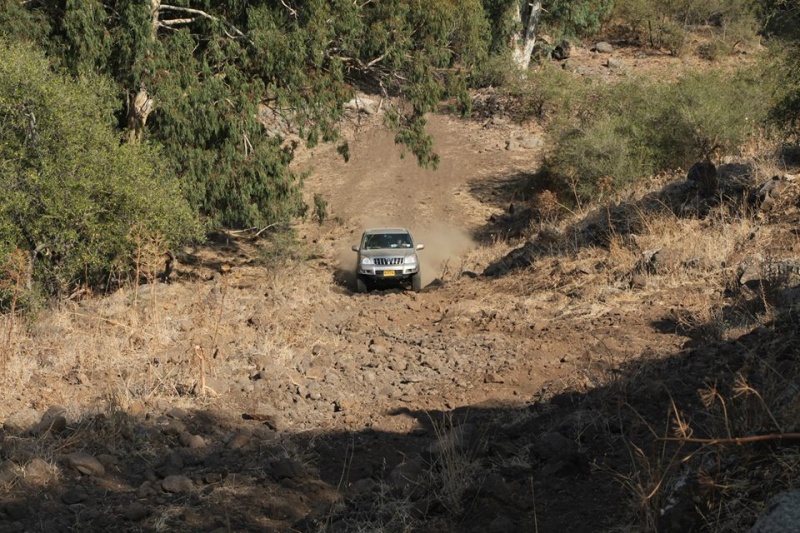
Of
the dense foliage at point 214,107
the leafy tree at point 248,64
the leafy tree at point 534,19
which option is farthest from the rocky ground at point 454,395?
the leafy tree at point 534,19

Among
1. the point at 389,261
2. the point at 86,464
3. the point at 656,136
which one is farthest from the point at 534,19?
the point at 86,464

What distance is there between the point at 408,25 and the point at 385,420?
1500 centimetres

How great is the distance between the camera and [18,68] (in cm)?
1440

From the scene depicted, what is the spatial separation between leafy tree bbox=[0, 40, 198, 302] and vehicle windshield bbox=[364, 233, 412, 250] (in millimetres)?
5362

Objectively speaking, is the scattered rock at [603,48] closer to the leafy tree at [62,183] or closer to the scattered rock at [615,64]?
the scattered rock at [615,64]

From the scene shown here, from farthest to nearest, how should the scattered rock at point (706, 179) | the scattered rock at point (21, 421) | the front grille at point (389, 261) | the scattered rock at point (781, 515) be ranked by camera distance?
1. the front grille at point (389, 261)
2. the scattered rock at point (706, 179)
3. the scattered rock at point (21, 421)
4. the scattered rock at point (781, 515)

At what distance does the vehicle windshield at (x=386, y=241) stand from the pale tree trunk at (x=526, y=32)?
2523 cm

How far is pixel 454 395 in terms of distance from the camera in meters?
8.87

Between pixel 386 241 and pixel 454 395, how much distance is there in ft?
37.6

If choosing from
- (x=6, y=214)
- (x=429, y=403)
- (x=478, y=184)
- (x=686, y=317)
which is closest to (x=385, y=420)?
(x=429, y=403)

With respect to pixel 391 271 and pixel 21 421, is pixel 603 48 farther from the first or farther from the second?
pixel 21 421

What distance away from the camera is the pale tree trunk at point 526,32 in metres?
43.5

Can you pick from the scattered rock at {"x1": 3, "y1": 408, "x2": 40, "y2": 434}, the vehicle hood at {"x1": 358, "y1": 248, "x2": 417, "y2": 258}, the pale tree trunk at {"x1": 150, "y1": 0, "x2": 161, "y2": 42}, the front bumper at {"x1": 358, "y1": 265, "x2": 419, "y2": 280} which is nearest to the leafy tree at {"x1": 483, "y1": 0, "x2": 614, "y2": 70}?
the vehicle hood at {"x1": 358, "y1": 248, "x2": 417, "y2": 258}

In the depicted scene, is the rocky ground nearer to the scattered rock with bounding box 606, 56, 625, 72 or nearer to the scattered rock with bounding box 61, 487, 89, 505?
the scattered rock with bounding box 61, 487, 89, 505
